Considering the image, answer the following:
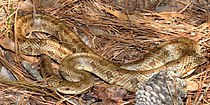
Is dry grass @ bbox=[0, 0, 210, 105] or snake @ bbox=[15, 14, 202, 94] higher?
dry grass @ bbox=[0, 0, 210, 105]

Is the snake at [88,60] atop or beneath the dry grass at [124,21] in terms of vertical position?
beneath

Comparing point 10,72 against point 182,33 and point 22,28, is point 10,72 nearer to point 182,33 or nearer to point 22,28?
point 22,28

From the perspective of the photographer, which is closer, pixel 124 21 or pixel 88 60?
pixel 88 60

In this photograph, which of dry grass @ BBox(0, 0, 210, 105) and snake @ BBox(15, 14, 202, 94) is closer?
snake @ BBox(15, 14, 202, 94)

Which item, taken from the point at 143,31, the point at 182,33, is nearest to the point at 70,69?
the point at 143,31

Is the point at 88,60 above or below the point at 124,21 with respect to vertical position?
below

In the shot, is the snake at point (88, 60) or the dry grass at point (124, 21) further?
the dry grass at point (124, 21)
